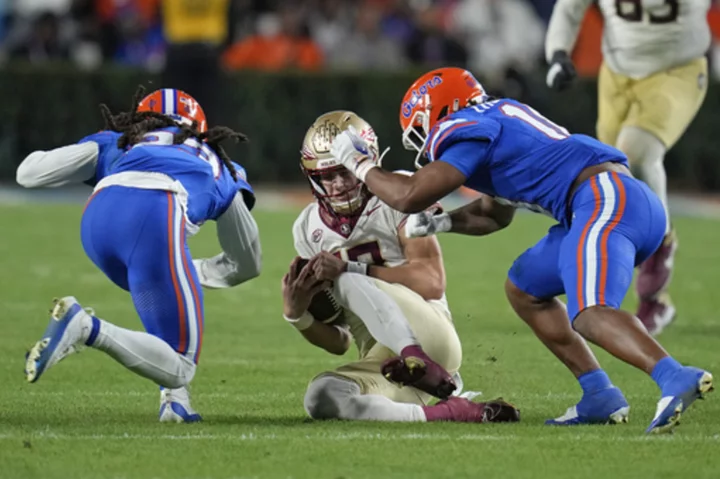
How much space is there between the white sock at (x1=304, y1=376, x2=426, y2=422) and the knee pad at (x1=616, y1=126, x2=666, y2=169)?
3.24m

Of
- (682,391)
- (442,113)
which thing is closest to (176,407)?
(442,113)

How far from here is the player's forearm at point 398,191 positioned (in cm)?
520

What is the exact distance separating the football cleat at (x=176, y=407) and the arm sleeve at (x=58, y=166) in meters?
0.85

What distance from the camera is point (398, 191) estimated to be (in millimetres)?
5234

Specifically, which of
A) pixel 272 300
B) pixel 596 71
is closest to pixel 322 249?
pixel 272 300

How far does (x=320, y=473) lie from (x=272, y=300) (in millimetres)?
5213

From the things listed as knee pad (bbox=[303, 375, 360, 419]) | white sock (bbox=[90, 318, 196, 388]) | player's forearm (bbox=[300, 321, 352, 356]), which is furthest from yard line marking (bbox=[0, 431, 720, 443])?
player's forearm (bbox=[300, 321, 352, 356])

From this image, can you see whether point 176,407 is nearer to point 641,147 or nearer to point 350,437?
point 350,437

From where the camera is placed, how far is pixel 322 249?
595 centimetres

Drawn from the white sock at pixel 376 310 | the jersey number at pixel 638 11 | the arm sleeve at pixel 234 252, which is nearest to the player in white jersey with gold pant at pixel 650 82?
the jersey number at pixel 638 11

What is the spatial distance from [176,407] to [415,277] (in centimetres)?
102

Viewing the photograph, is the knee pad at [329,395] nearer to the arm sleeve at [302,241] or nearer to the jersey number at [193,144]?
the arm sleeve at [302,241]

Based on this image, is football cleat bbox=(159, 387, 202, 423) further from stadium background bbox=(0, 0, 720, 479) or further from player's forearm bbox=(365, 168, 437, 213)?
player's forearm bbox=(365, 168, 437, 213)

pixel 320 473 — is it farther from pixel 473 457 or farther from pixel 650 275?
pixel 650 275
